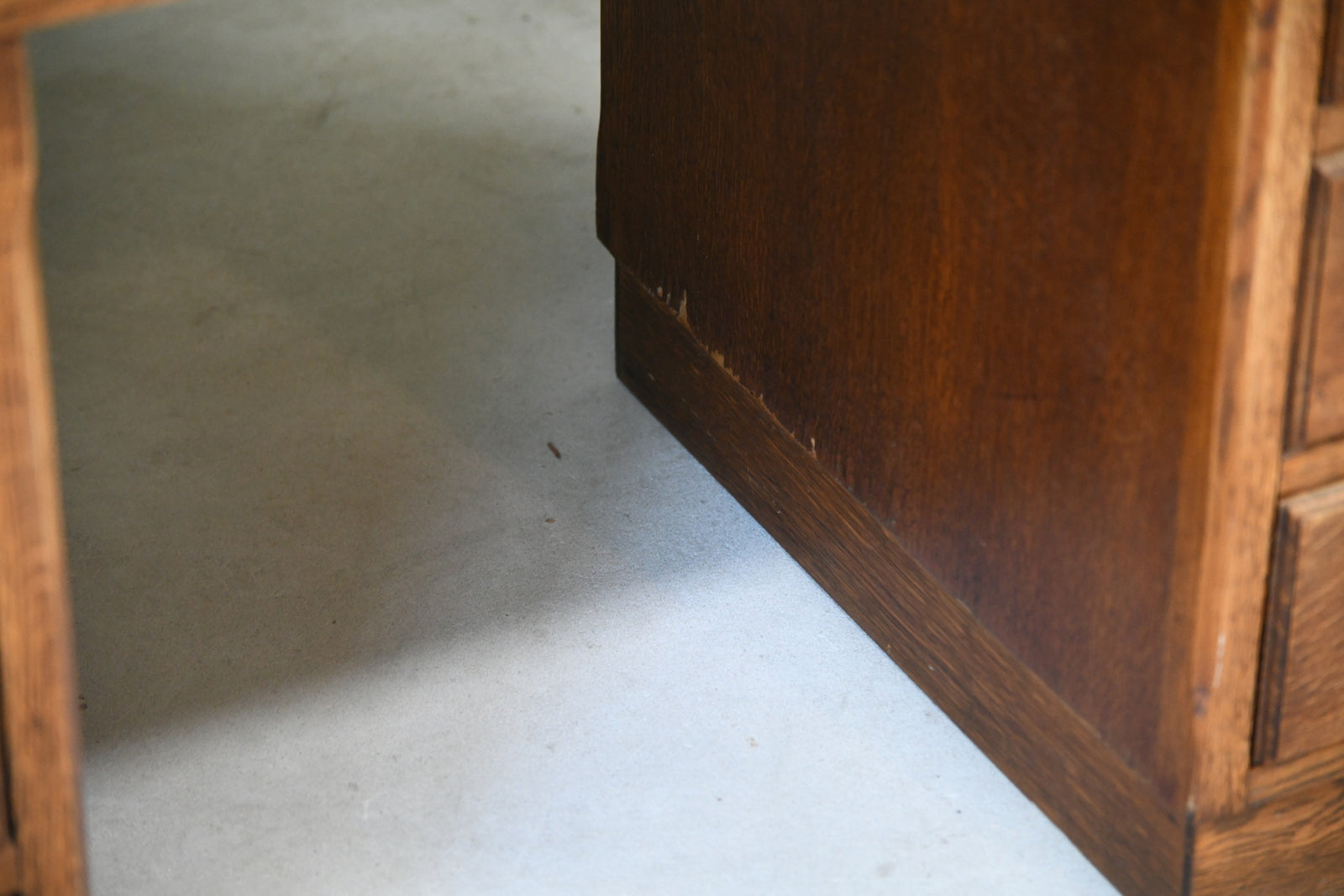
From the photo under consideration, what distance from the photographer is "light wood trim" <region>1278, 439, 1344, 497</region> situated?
46.4 inches

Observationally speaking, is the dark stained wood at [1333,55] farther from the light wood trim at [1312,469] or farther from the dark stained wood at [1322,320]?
the light wood trim at [1312,469]

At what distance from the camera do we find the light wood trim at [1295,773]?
1286 mm

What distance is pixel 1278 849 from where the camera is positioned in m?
1.35

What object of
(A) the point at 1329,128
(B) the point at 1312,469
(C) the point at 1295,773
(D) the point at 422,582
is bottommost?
(D) the point at 422,582

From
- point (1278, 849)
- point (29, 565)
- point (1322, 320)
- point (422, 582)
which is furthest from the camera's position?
point (422, 582)

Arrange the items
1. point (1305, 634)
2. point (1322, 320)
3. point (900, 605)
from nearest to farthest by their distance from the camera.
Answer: point (1322, 320)
point (1305, 634)
point (900, 605)

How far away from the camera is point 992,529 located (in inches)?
55.8

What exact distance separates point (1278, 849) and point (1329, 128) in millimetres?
620

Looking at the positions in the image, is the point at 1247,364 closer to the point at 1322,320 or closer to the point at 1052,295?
the point at 1322,320

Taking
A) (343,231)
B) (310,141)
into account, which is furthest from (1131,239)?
(310,141)

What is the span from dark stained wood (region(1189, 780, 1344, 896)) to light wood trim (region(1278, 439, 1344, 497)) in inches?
11.2

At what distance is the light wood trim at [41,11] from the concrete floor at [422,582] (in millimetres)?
819

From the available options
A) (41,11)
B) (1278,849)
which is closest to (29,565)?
(41,11)

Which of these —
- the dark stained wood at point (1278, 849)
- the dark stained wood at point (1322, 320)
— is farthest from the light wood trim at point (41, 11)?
the dark stained wood at point (1278, 849)
